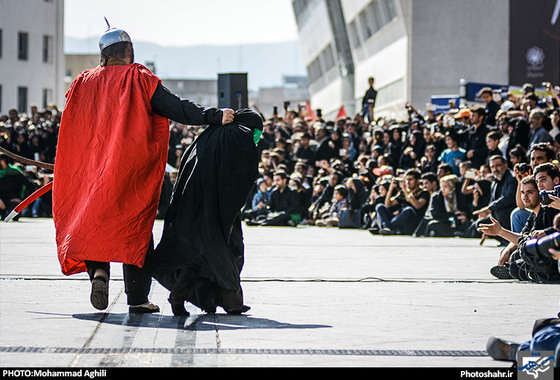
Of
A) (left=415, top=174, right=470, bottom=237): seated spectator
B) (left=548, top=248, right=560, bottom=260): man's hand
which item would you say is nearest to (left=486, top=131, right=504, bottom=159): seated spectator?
(left=415, top=174, right=470, bottom=237): seated spectator

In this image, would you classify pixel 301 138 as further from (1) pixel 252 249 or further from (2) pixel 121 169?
(2) pixel 121 169

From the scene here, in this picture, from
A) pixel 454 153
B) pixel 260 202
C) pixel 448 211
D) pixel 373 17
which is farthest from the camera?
pixel 373 17

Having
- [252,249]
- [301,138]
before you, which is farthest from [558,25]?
[252,249]

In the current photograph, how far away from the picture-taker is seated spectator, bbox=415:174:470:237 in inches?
Result: 676

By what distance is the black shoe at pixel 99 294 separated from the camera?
7.12 meters

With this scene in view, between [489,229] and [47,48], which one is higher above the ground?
[47,48]

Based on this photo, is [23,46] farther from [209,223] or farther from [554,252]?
[554,252]

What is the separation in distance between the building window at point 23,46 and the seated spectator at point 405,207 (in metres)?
48.3

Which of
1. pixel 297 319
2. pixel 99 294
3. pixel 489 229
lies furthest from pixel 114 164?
pixel 489 229

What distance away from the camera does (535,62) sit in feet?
125

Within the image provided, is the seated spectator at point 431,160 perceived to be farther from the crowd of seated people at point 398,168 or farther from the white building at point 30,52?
the white building at point 30,52

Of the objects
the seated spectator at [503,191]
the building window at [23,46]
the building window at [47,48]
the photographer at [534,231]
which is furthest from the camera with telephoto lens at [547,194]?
the building window at [47,48]

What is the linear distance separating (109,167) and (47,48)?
59.7 m

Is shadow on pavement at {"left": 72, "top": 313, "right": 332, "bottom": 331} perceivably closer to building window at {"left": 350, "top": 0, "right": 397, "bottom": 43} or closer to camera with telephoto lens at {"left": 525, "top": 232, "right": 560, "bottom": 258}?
camera with telephoto lens at {"left": 525, "top": 232, "right": 560, "bottom": 258}
